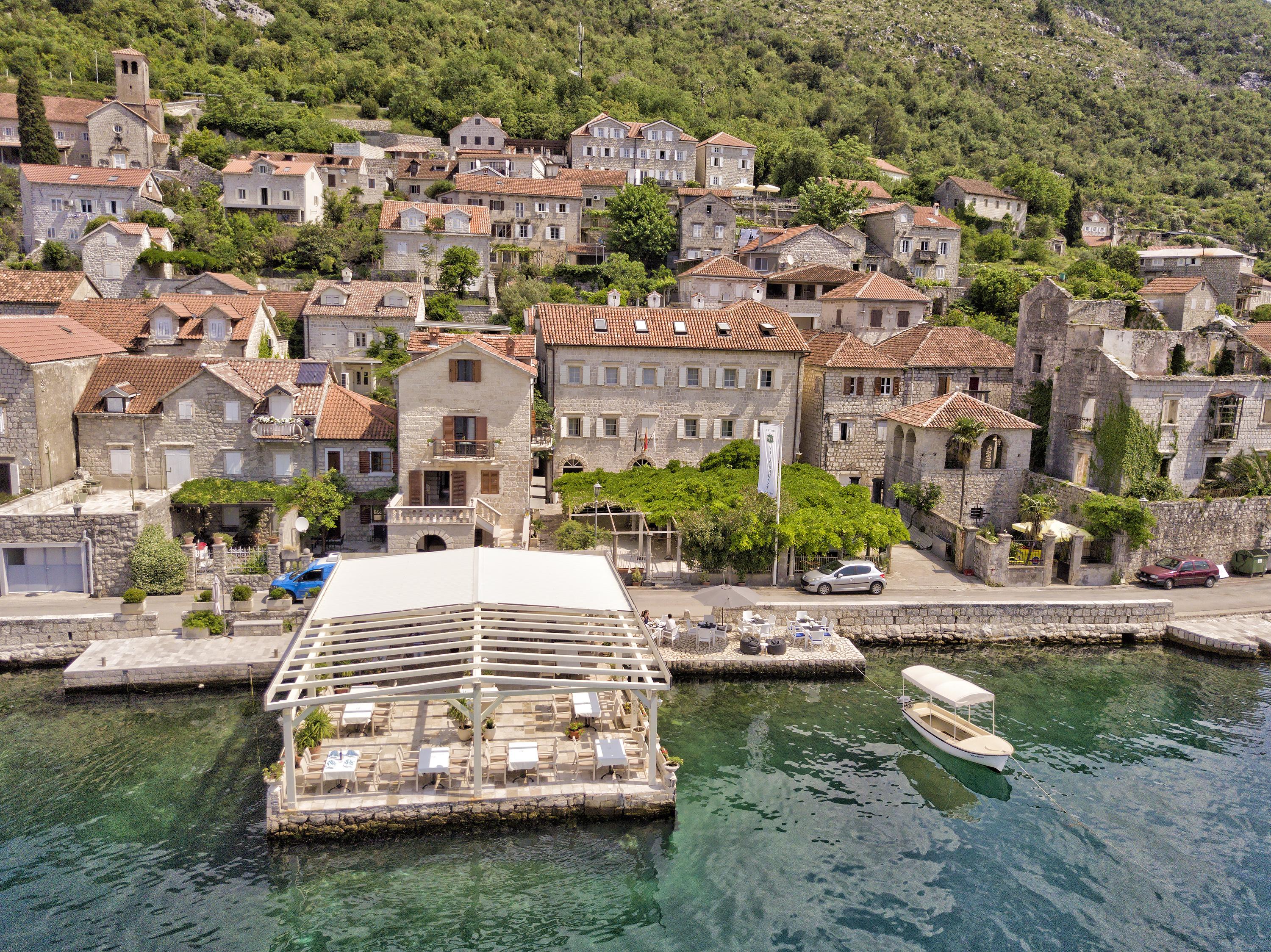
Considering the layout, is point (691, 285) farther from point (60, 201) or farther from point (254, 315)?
point (60, 201)

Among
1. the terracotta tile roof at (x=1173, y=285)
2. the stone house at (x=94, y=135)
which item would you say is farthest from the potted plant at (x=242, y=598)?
the stone house at (x=94, y=135)

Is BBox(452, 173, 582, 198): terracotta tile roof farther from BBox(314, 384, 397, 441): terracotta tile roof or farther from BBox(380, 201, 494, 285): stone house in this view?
BBox(314, 384, 397, 441): terracotta tile roof

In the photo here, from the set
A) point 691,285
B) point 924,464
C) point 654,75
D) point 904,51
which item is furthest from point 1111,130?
point 924,464

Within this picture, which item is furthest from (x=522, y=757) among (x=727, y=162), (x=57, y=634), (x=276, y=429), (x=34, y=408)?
(x=727, y=162)

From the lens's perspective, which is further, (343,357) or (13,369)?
(343,357)

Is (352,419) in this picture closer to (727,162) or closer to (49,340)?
(49,340)

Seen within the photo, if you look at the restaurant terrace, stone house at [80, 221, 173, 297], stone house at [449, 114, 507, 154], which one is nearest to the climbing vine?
the restaurant terrace
